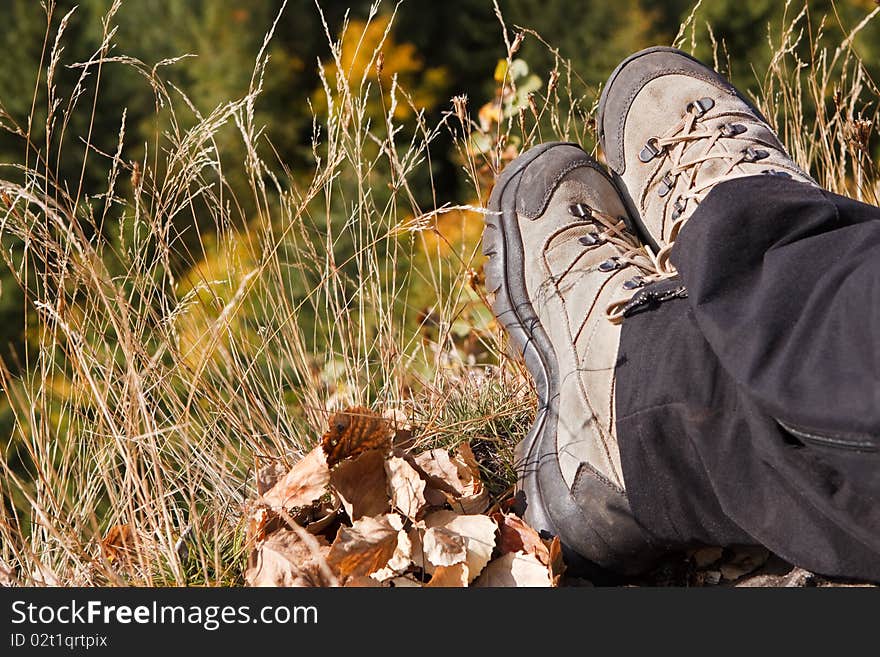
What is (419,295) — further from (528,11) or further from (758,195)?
(758,195)

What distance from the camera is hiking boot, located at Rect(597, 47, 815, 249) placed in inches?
68.1

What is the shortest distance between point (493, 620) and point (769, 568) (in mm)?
460

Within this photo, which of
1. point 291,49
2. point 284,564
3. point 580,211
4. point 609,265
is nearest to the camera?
point 284,564

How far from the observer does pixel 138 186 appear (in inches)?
51.6

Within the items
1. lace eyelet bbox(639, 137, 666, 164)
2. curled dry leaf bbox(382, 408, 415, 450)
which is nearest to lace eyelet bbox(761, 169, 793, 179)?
lace eyelet bbox(639, 137, 666, 164)

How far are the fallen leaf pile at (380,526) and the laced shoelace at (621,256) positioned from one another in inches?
Result: 14.4

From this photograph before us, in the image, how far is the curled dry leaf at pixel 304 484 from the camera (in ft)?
4.22

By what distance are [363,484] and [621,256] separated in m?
0.65

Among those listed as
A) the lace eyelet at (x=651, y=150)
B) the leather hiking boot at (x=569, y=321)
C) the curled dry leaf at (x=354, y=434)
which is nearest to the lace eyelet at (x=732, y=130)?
the lace eyelet at (x=651, y=150)

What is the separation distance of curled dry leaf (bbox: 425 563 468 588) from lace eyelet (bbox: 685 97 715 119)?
1140mm

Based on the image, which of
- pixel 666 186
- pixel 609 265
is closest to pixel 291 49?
pixel 666 186

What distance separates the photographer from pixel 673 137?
1866 millimetres

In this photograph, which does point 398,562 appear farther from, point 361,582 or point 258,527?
point 258,527

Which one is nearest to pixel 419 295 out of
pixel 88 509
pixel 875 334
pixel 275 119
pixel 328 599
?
pixel 275 119
